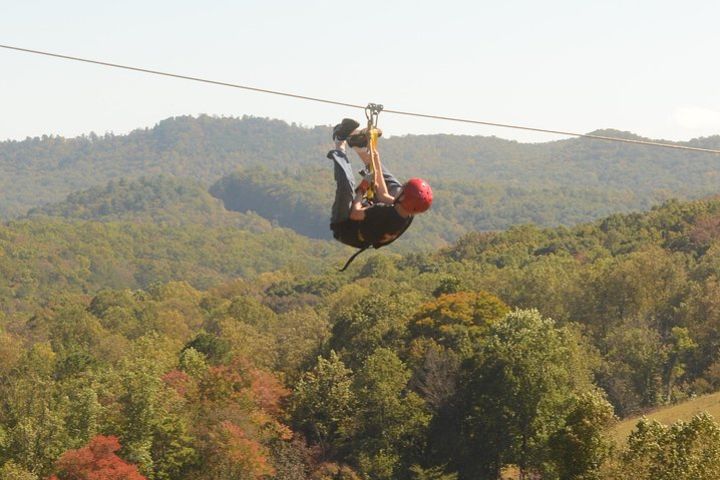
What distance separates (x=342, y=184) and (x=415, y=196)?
1.07 metres

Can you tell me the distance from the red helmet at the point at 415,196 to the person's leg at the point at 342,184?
761mm

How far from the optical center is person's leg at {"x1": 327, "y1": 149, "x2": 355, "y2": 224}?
540 inches

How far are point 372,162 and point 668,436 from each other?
20618mm

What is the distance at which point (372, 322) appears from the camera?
199 ft

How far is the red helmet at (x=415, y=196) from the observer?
1321 cm

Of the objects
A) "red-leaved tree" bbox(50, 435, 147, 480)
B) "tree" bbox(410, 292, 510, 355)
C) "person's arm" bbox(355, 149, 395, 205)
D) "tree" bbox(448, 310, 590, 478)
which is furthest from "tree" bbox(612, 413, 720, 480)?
"tree" bbox(410, 292, 510, 355)

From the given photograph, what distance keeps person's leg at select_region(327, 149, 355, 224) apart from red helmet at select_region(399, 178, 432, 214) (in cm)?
76

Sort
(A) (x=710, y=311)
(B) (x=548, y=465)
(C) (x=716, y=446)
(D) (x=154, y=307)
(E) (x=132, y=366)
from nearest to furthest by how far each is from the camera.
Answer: (C) (x=716, y=446) → (B) (x=548, y=465) → (E) (x=132, y=366) → (A) (x=710, y=311) → (D) (x=154, y=307)

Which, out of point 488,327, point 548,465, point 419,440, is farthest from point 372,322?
point 548,465

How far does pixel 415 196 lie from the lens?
43.3ft

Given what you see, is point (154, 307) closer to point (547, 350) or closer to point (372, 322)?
point (372, 322)

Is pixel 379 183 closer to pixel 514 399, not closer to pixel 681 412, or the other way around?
pixel 514 399

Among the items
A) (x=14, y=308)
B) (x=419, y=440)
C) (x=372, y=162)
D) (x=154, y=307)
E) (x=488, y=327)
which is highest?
(x=372, y=162)

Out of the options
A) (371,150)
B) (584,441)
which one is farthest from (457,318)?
(371,150)
